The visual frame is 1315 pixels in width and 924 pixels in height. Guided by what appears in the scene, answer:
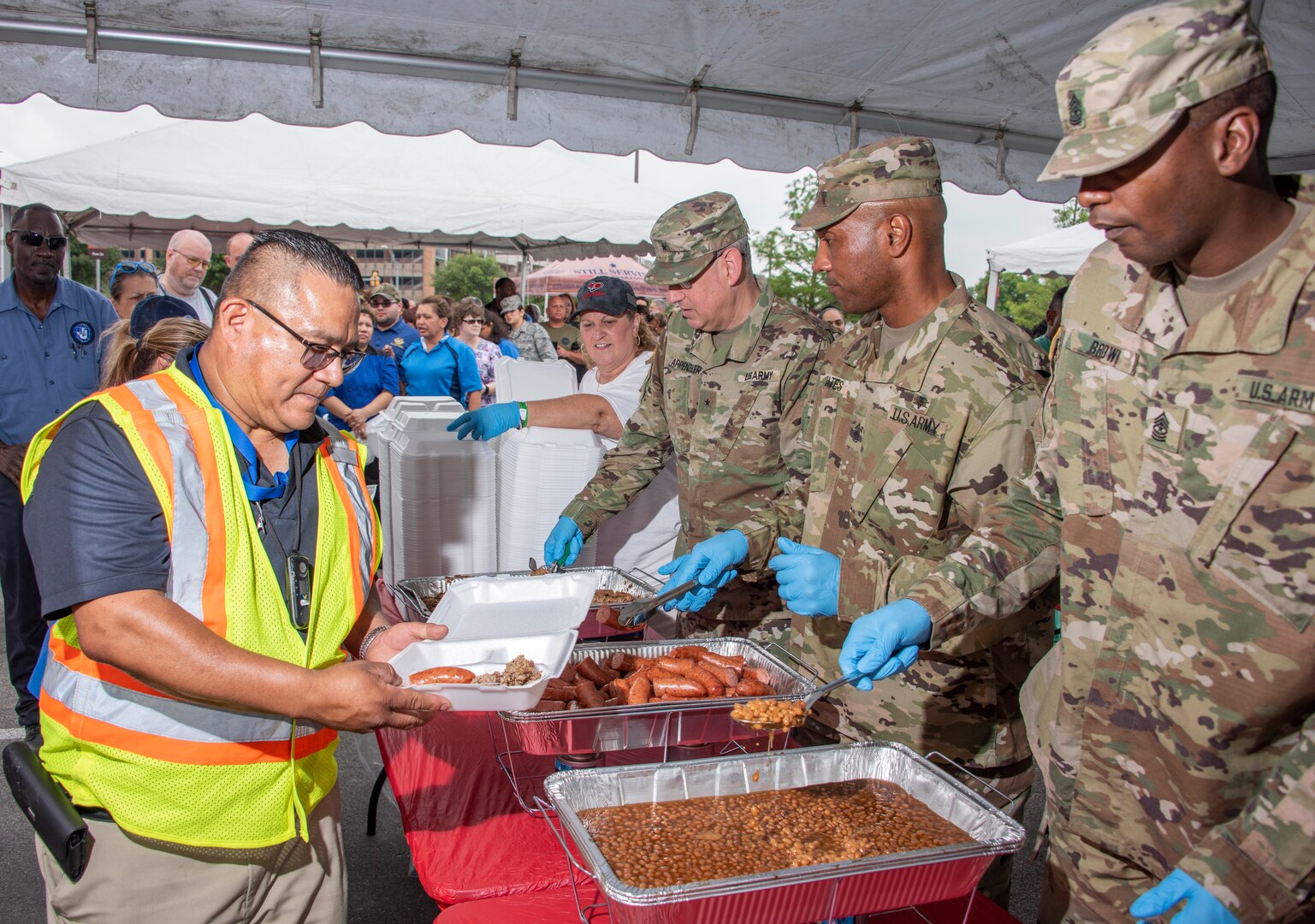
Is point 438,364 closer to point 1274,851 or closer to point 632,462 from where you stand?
point 632,462

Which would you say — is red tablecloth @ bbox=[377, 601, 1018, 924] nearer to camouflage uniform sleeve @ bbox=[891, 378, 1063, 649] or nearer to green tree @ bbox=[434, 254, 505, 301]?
camouflage uniform sleeve @ bbox=[891, 378, 1063, 649]

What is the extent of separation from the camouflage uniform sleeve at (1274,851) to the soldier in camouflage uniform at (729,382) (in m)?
1.67

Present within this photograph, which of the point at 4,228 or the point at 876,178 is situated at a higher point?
the point at 4,228

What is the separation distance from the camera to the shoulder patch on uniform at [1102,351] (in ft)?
4.78

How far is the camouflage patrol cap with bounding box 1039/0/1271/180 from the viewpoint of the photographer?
1.20 metres

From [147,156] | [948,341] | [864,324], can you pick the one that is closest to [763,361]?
[864,324]

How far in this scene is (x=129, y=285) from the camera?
6.51 meters

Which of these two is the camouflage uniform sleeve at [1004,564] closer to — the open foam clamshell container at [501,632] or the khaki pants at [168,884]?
the open foam clamshell container at [501,632]

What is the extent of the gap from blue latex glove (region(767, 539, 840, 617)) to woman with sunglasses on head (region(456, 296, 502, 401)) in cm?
811

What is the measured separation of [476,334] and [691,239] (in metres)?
7.47

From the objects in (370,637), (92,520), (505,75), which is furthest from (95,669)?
(505,75)

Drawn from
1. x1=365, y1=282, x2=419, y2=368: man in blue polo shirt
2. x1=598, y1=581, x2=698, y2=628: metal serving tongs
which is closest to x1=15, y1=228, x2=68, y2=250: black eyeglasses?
x1=365, y1=282, x2=419, y2=368: man in blue polo shirt

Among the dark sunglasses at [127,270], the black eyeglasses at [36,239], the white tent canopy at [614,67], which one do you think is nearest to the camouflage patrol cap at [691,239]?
the white tent canopy at [614,67]

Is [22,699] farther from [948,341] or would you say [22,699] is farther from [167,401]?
[948,341]
